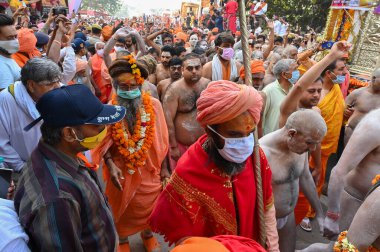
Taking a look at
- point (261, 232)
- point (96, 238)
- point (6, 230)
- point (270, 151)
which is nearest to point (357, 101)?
point (270, 151)

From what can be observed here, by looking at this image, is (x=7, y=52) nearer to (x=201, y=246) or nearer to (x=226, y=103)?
(x=226, y=103)

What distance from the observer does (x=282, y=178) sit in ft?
8.82

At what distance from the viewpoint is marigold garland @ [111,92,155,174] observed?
3.25 m

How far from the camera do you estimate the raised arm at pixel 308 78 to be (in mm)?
2756

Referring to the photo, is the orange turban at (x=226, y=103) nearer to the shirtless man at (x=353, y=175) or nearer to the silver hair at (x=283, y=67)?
the shirtless man at (x=353, y=175)

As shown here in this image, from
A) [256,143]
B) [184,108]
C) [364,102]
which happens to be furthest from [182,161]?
[364,102]

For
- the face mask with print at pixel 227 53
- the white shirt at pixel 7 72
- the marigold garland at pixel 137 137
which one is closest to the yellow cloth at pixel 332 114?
the face mask with print at pixel 227 53

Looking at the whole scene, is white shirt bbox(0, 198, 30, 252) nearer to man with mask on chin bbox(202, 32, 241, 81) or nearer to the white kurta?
the white kurta

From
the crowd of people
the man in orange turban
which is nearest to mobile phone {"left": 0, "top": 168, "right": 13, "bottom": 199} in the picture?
the crowd of people

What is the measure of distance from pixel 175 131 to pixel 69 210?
2.82 metres

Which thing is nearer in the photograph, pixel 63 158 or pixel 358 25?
pixel 63 158

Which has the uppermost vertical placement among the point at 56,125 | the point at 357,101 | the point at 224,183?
the point at 56,125

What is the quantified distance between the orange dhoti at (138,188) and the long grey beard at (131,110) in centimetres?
22

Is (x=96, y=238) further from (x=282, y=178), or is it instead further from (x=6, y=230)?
(x=282, y=178)
